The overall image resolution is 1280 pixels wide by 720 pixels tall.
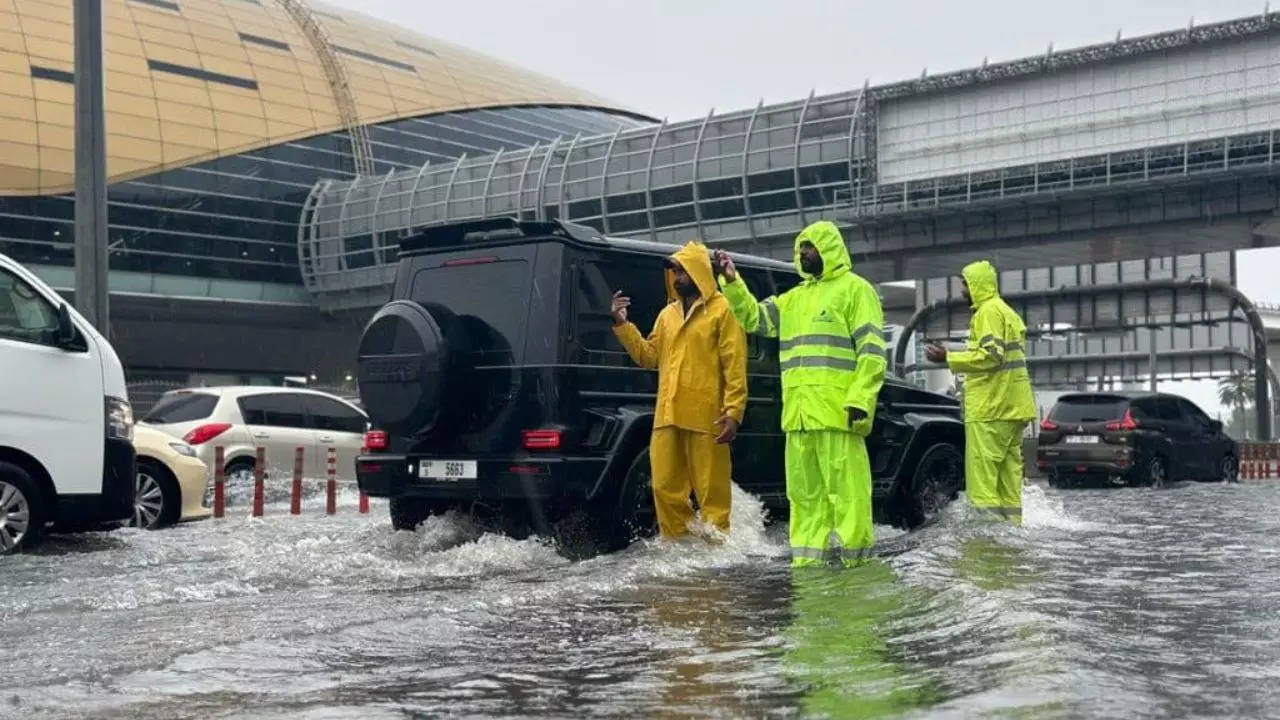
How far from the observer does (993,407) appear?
9836 mm

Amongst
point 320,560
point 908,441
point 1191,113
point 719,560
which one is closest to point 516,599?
point 719,560

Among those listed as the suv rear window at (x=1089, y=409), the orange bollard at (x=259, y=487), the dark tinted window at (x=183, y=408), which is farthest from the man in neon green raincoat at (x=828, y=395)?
the suv rear window at (x=1089, y=409)

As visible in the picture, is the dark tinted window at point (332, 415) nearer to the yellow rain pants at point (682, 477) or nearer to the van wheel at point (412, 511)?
the van wheel at point (412, 511)

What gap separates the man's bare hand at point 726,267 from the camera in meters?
8.27

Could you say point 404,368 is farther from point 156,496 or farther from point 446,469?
point 156,496

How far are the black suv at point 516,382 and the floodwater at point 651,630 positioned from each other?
A: 0.36 metres

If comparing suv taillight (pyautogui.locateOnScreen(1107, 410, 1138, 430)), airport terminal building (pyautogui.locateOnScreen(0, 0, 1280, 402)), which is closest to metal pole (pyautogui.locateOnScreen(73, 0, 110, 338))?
suv taillight (pyautogui.locateOnScreen(1107, 410, 1138, 430))

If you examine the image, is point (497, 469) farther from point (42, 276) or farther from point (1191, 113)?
point (42, 276)

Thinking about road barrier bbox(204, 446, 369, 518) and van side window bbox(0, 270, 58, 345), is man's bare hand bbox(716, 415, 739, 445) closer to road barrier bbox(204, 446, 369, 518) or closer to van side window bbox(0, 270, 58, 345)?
van side window bbox(0, 270, 58, 345)

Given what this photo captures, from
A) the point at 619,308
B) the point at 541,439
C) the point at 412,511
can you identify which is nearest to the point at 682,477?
the point at 541,439

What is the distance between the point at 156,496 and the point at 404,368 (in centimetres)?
514

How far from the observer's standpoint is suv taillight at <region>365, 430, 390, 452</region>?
8930 mm

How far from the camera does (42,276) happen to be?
2029 inches

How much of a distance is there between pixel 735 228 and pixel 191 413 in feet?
98.1
